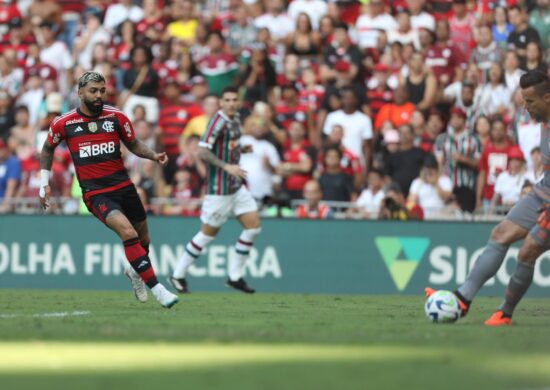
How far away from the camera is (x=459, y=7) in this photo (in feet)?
78.4

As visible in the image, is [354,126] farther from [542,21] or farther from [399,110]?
[542,21]

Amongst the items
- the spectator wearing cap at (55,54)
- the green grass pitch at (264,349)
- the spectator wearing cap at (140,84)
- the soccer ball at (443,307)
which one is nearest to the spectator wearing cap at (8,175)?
the spectator wearing cap at (140,84)

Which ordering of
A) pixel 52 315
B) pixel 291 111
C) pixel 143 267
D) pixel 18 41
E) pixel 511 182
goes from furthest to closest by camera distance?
pixel 18 41 < pixel 291 111 < pixel 511 182 < pixel 143 267 < pixel 52 315

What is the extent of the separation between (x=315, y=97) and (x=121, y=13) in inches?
222

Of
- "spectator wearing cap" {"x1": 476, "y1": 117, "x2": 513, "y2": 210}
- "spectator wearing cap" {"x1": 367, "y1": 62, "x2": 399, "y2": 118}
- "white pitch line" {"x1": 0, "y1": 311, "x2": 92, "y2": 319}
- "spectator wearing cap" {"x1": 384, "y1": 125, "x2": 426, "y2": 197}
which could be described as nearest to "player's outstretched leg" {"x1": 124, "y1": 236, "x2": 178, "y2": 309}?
"white pitch line" {"x1": 0, "y1": 311, "x2": 92, "y2": 319}

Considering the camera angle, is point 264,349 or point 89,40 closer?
point 264,349

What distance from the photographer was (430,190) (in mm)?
21094

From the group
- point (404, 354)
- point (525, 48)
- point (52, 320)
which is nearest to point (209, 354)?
point (404, 354)

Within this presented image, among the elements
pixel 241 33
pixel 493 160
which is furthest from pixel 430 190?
pixel 241 33

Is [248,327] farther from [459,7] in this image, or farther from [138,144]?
[459,7]

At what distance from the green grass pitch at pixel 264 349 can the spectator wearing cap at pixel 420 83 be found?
7.99m

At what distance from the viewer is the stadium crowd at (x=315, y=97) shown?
21.4 m

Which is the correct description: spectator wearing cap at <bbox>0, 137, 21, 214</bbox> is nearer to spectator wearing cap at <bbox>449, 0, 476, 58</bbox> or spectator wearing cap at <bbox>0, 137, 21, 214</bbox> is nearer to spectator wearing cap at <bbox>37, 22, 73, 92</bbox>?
spectator wearing cap at <bbox>37, 22, 73, 92</bbox>

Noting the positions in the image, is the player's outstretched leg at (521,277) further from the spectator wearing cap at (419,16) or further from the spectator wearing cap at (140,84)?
the spectator wearing cap at (140,84)
